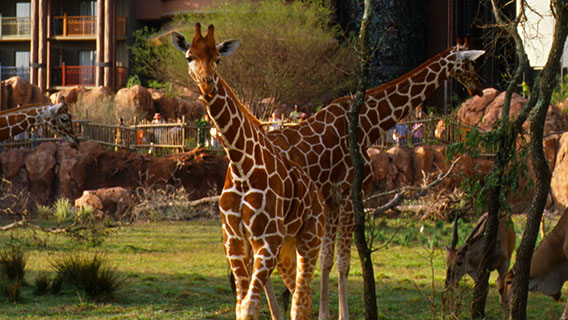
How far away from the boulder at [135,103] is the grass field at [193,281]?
14798mm

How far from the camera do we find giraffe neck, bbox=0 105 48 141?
1215 centimetres

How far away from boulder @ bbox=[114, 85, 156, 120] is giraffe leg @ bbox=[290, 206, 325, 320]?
25412mm

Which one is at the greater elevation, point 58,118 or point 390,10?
point 390,10

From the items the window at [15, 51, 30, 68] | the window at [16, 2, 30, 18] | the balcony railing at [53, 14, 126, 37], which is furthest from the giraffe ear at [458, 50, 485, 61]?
the window at [16, 2, 30, 18]

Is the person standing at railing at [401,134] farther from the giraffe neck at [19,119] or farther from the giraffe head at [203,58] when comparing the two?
the giraffe head at [203,58]

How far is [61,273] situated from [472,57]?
544 cm

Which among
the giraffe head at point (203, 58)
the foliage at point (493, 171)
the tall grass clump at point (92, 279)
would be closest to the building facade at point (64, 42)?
the tall grass clump at point (92, 279)

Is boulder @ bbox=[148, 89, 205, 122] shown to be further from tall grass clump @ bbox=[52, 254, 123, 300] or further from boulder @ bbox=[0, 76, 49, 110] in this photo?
tall grass clump @ bbox=[52, 254, 123, 300]

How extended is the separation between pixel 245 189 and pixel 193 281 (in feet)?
17.9

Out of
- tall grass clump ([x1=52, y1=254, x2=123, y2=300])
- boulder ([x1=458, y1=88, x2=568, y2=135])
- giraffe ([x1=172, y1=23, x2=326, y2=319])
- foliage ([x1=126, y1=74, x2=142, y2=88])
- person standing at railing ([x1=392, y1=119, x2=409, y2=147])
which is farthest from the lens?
foliage ([x1=126, y1=74, x2=142, y2=88])

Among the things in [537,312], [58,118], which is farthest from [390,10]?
[537,312]

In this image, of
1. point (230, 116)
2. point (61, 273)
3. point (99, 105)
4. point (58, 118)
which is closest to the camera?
point (230, 116)

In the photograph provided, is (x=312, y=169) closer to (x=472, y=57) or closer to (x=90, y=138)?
(x=472, y=57)

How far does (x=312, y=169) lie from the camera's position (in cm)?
813
